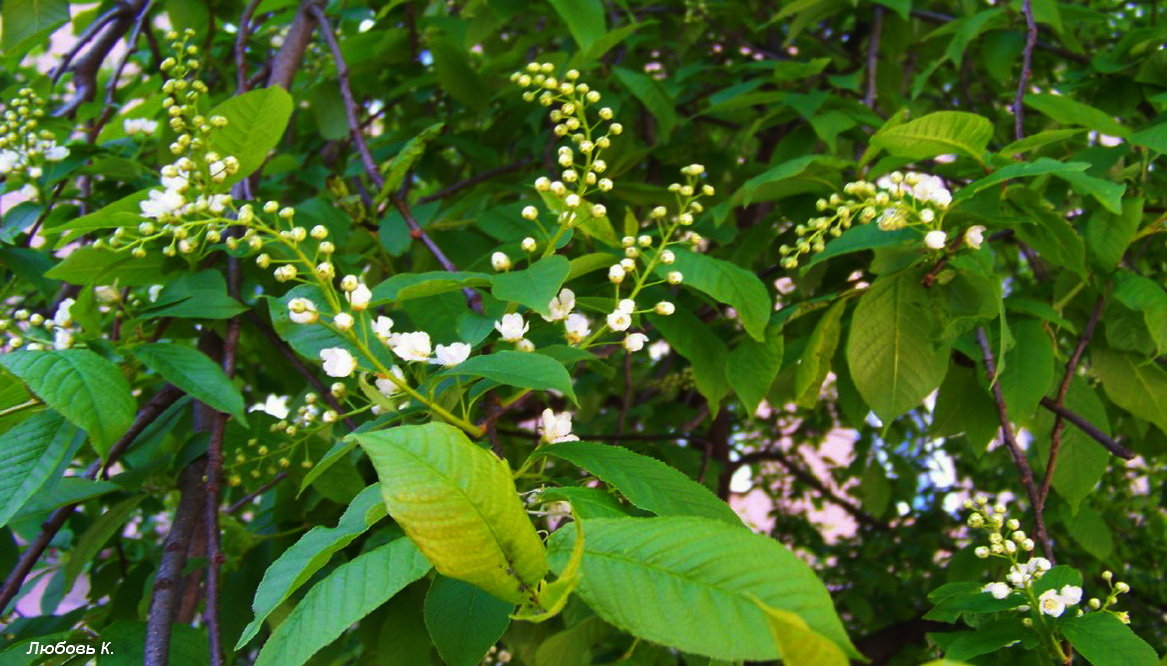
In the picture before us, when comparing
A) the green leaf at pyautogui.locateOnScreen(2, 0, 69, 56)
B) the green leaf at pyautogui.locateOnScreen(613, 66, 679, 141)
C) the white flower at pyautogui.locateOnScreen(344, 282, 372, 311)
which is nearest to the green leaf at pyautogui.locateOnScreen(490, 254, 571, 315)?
the white flower at pyautogui.locateOnScreen(344, 282, 372, 311)

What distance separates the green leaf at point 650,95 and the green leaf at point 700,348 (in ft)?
1.93

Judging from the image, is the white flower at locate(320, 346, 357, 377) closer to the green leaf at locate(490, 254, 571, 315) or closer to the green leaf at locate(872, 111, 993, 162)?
the green leaf at locate(490, 254, 571, 315)

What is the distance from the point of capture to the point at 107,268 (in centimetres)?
135

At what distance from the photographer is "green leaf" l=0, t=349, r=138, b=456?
3.37 feet

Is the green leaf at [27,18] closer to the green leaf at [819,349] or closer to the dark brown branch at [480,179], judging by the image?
the dark brown branch at [480,179]

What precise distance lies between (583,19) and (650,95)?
27 cm

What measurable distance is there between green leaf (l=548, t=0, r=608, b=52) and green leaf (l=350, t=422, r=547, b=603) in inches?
42.6

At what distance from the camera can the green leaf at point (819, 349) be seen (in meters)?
1.44

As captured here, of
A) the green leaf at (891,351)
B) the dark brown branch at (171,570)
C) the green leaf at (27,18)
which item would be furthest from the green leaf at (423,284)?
the green leaf at (27,18)

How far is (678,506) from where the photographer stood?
2.94 feet

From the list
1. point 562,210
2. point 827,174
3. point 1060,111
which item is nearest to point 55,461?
point 562,210

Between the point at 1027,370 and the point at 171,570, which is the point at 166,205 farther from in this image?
the point at 1027,370

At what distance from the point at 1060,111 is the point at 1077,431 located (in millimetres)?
518

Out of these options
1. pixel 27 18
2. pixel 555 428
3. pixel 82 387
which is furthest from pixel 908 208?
pixel 27 18
